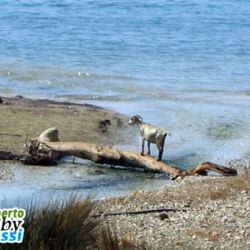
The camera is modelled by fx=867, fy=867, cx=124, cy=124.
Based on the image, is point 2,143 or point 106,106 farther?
point 106,106

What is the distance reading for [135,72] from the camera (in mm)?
29672

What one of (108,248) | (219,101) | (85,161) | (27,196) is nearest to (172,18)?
(219,101)

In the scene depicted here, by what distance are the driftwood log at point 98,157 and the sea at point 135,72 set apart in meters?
0.25

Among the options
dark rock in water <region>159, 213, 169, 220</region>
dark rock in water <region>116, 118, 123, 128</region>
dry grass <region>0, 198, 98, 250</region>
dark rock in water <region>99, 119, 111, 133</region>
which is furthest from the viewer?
dark rock in water <region>116, 118, 123, 128</region>

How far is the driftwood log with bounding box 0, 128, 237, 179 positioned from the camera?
14.6 m

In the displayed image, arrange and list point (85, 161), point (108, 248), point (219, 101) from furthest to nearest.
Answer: point (219, 101), point (85, 161), point (108, 248)

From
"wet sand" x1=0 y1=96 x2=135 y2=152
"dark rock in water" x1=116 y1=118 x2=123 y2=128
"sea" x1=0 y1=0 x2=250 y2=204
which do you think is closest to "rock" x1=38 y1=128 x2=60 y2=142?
"wet sand" x1=0 y1=96 x2=135 y2=152

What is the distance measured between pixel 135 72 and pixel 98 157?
1476 centimetres

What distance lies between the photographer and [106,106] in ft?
72.6

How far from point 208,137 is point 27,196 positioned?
6.68 meters

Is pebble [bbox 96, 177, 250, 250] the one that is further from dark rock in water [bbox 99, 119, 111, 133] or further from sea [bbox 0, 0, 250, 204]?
dark rock in water [bbox 99, 119, 111, 133]

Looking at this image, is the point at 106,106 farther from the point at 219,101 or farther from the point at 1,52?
the point at 1,52

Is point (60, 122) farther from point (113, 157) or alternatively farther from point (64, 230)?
point (64, 230)

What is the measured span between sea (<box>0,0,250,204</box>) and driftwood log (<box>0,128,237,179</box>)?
25 cm
